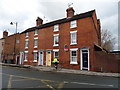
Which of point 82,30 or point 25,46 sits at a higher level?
point 82,30

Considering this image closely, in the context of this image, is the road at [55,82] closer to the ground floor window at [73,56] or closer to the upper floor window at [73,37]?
the ground floor window at [73,56]

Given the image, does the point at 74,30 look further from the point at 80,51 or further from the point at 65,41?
the point at 80,51

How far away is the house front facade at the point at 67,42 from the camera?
16.4m

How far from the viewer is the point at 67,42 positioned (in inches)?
729

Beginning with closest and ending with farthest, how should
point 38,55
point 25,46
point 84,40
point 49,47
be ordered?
point 84,40 → point 49,47 → point 38,55 → point 25,46

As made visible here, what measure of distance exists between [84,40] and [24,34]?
53.8ft

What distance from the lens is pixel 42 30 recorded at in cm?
2311

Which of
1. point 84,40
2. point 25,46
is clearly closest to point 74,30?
point 84,40

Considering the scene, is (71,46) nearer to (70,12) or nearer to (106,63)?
(106,63)

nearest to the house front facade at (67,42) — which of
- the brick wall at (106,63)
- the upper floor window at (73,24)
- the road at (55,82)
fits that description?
the upper floor window at (73,24)

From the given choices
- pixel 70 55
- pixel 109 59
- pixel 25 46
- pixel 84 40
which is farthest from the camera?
pixel 25 46

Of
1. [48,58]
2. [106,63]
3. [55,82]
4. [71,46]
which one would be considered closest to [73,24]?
[71,46]

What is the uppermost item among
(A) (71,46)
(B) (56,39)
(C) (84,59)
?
(B) (56,39)

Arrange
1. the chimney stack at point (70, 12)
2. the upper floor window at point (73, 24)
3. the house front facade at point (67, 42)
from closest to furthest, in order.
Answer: the house front facade at point (67, 42)
the upper floor window at point (73, 24)
the chimney stack at point (70, 12)
